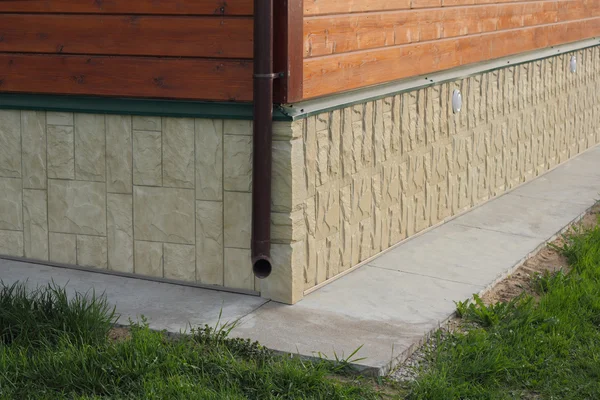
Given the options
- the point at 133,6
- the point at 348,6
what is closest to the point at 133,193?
the point at 133,6

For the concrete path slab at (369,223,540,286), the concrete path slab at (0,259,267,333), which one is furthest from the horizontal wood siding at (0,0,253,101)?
the concrete path slab at (369,223,540,286)

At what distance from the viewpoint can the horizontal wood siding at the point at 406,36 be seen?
6117 millimetres

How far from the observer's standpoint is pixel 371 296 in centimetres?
607

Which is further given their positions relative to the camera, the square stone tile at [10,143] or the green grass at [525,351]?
the square stone tile at [10,143]

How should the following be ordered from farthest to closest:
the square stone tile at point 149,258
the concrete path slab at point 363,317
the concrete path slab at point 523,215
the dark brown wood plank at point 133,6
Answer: the concrete path slab at point 523,215 < the square stone tile at point 149,258 < the dark brown wood plank at point 133,6 < the concrete path slab at point 363,317

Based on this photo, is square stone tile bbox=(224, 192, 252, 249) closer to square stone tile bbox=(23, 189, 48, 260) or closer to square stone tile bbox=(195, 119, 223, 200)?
square stone tile bbox=(195, 119, 223, 200)

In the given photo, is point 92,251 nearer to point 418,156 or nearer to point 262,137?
point 262,137

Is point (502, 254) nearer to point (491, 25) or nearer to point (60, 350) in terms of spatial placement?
point (491, 25)

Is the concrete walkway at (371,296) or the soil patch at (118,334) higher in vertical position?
the soil patch at (118,334)

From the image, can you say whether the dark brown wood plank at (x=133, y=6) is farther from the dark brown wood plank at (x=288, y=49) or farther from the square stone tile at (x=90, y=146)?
the square stone tile at (x=90, y=146)

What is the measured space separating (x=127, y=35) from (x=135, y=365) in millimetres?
2244

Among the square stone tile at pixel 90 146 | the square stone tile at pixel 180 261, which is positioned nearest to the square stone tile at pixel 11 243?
the square stone tile at pixel 90 146

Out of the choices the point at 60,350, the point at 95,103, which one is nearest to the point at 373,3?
the point at 95,103

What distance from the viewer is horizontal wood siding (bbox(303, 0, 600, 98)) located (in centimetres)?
612
